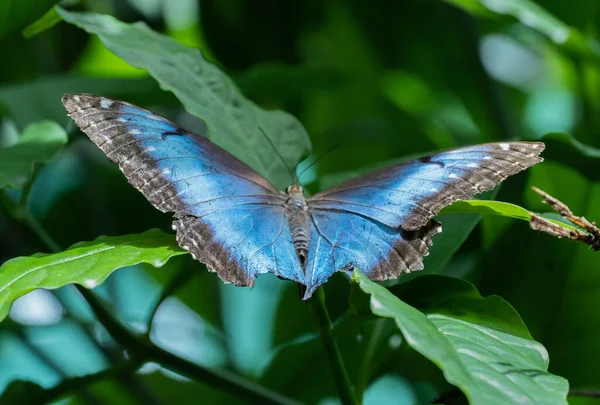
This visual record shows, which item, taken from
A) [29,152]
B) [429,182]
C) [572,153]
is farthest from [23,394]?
[572,153]

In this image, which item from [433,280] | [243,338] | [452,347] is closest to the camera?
[452,347]

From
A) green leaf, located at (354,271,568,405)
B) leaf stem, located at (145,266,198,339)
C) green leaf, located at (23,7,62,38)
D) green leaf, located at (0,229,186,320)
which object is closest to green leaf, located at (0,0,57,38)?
green leaf, located at (23,7,62,38)

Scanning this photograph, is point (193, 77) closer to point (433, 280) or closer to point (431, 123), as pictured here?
point (433, 280)

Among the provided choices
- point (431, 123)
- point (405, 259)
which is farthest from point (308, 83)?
point (405, 259)

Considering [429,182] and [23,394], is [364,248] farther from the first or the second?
[23,394]

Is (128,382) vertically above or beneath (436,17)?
beneath

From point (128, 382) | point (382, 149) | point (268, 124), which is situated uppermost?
point (268, 124)

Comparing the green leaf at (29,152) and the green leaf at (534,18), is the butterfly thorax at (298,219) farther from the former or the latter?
the green leaf at (534,18)

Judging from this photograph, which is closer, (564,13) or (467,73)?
(564,13)

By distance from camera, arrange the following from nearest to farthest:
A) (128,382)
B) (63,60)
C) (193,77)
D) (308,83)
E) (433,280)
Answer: (433,280) < (193,77) < (128,382) < (308,83) < (63,60)
